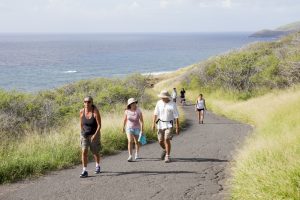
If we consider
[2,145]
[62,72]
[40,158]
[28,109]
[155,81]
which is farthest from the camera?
[62,72]

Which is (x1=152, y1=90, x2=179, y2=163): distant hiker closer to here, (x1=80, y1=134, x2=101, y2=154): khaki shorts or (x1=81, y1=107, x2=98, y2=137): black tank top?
(x1=80, y1=134, x2=101, y2=154): khaki shorts

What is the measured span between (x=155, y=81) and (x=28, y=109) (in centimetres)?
4399

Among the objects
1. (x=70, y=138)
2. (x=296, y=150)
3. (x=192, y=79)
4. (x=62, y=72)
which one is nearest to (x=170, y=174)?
(x=296, y=150)

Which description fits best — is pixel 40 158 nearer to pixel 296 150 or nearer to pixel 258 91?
pixel 296 150

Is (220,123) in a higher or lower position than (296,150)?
lower

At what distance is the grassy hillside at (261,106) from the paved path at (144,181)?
74 cm

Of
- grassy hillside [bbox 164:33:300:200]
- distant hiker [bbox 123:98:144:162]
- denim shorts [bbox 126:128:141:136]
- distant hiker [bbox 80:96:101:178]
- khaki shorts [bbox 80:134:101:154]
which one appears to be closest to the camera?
grassy hillside [bbox 164:33:300:200]

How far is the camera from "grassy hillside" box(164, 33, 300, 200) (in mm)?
7207

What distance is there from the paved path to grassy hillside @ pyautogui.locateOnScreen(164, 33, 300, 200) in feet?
2.42

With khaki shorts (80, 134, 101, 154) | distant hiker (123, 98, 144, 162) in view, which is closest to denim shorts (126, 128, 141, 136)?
distant hiker (123, 98, 144, 162)

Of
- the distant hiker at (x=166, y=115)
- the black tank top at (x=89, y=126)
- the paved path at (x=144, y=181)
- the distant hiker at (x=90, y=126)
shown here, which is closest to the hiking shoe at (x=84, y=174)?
the distant hiker at (x=90, y=126)

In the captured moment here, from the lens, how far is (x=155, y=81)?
210ft

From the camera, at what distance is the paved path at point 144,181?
8.69 meters

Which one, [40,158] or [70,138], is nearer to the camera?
[40,158]
